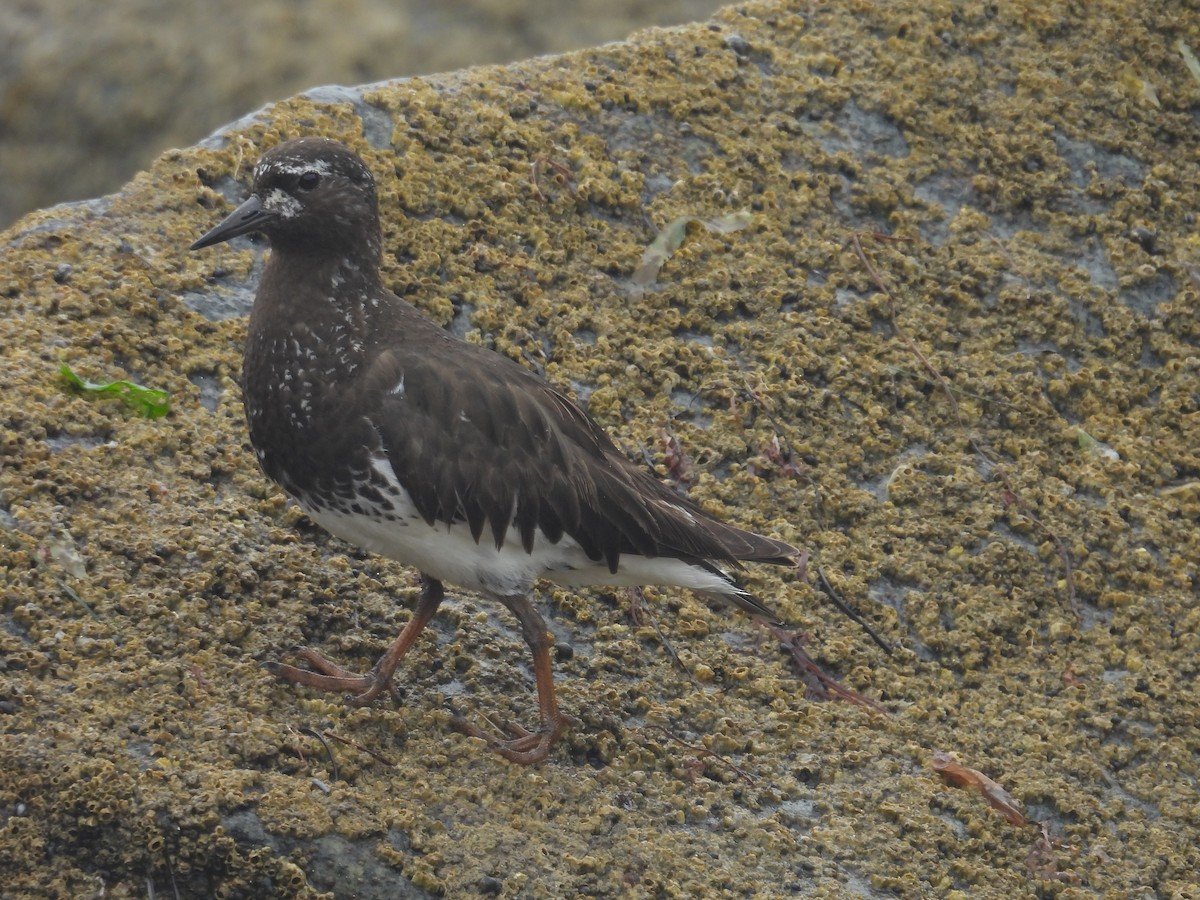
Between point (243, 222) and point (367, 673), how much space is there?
4.77 ft

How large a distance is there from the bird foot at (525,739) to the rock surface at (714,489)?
7cm

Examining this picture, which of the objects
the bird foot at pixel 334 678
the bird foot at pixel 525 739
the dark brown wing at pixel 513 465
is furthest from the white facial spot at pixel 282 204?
the bird foot at pixel 525 739

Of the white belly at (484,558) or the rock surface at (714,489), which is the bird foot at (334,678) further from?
the white belly at (484,558)

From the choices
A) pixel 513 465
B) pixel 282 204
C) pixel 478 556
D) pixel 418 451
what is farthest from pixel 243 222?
pixel 478 556

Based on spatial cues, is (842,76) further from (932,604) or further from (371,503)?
(371,503)

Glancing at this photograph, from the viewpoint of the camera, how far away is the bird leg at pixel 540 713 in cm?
441

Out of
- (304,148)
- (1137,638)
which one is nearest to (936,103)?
(1137,638)

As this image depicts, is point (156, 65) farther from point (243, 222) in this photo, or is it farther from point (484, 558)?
point (484, 558)

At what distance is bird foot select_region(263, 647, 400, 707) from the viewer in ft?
14.3

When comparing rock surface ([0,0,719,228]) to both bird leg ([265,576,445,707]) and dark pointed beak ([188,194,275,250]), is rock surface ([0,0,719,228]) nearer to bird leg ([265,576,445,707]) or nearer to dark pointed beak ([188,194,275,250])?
dark pointed beak ([188,194,275,250])

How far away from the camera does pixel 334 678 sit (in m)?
4.41

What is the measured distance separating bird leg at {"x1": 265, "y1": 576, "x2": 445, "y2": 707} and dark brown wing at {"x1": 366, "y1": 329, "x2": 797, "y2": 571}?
0.31m

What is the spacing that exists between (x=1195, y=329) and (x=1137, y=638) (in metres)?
1.50

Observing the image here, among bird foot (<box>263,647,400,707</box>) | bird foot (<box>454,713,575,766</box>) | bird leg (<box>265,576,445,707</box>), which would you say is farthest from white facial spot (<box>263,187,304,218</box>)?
bird foot (<box>454,713,575,766</box>)
